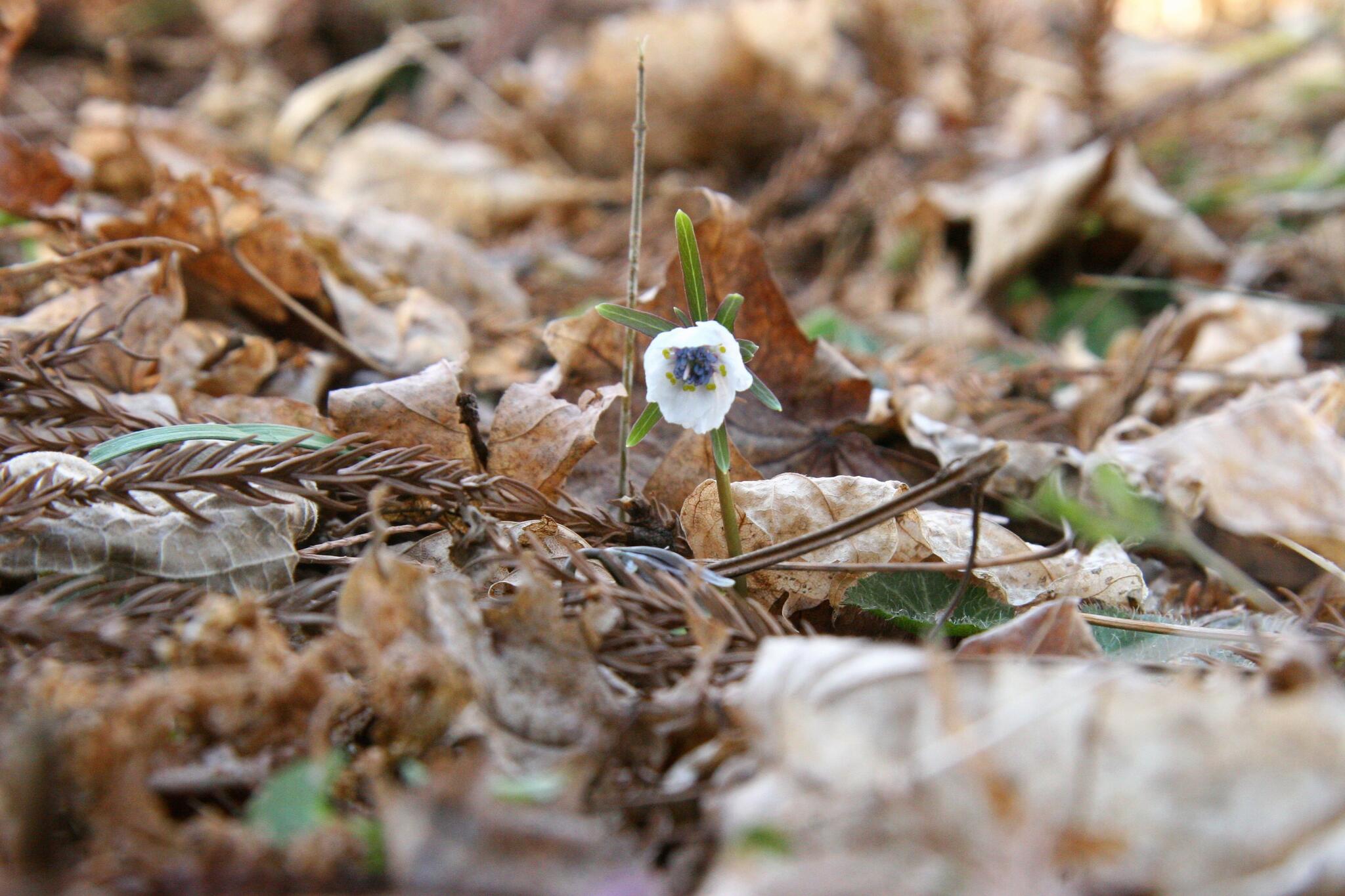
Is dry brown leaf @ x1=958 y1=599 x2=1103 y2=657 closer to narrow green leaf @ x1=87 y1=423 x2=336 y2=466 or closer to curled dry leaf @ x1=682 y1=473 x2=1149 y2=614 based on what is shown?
curled dry leaf @ x1=682 y1=473 x2=1149 y2=614

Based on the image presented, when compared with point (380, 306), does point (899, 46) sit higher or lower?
higher

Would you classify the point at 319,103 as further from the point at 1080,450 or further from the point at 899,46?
the point at 1080,450

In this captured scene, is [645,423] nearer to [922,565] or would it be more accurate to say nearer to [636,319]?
[636,319]

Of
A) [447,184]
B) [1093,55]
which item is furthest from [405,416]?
[1093,55]

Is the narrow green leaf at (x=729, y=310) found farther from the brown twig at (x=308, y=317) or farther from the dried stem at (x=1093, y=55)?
the dried stem at (x=1093, y=55)

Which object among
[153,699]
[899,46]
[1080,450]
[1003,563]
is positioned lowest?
[1080,450]

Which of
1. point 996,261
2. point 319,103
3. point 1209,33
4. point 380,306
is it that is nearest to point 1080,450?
point 996,261

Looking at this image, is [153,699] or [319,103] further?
[319,103]
